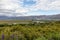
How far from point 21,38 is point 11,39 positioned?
1.28m

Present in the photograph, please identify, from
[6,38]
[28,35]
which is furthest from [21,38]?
[28,35]

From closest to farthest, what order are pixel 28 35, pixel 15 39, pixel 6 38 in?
pixel 15 39 → pixel 6 38 → pixel 28 35

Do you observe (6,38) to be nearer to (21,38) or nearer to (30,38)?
(21,38)

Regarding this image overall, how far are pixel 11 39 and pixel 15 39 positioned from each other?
214 millimetres

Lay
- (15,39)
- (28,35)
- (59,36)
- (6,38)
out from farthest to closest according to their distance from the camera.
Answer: (28,35), (59,36), (6,38), (15,39)

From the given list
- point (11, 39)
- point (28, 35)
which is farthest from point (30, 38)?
point (11, 39)

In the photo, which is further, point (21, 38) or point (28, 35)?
point (28, 35)

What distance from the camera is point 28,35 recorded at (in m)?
12.5

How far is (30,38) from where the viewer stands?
1185 cm

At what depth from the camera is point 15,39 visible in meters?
9.47

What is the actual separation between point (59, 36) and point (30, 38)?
177 cm

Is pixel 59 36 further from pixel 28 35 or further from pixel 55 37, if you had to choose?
pixel 28 35

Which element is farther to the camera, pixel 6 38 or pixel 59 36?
pixel 59 36

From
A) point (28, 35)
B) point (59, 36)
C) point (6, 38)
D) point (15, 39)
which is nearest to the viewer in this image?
point (15, 39)
